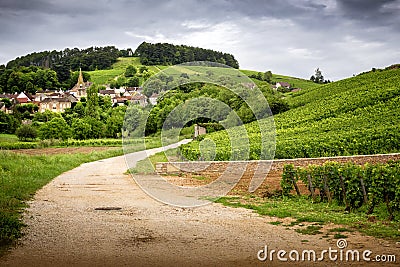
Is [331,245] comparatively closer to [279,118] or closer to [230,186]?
[230,186]

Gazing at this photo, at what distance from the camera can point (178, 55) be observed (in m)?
71.2

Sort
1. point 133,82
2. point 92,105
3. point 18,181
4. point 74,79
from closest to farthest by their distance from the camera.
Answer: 1. point 18,181
2. point 92,105
3. point 133,82
4. point 74,79

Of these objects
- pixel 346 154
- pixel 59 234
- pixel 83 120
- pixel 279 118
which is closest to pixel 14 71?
pixel 83 120

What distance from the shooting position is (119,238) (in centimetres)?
1035

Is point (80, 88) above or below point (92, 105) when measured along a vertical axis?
above

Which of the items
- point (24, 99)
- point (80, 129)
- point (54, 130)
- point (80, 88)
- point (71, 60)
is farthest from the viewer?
point (71, 60)

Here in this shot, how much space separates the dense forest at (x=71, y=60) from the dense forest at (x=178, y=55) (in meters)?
15.6

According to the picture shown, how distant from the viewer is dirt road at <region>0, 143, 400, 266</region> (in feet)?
28.0

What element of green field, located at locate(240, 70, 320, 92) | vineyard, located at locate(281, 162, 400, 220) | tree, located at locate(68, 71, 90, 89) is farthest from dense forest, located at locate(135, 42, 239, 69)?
vineyard, located at locate(281, 162, 400, 220)

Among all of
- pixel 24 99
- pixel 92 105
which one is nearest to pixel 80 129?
pixel 92 105

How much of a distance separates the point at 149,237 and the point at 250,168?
14.7 meters

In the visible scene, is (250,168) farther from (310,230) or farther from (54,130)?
(54,130)

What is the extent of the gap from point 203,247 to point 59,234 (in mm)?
3576

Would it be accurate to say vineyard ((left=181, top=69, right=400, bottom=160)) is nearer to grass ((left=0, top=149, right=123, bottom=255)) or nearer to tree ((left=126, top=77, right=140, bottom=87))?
grass ((left=0, top=149, right=123, bottom=255))
